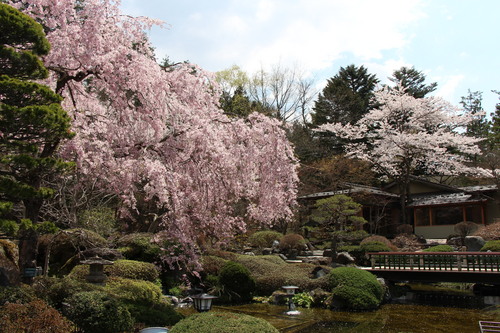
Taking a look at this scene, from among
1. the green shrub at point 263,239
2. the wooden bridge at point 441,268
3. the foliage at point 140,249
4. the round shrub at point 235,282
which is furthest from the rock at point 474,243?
the foliage at point 140,249

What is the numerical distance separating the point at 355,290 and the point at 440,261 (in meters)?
4.26

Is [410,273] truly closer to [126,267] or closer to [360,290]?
[360,290]

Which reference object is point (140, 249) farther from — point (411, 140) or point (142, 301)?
point (411, 140)

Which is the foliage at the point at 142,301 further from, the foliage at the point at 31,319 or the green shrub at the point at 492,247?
the green shrub at the point at 492,247

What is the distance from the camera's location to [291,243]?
70.2ft

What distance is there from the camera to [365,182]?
29.3 m

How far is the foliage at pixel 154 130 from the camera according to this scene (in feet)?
25.1

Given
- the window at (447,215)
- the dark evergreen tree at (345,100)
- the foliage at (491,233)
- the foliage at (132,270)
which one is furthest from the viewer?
the dark evergreen tree at (345,100)

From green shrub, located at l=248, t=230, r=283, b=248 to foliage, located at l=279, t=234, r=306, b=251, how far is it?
42.1 inches

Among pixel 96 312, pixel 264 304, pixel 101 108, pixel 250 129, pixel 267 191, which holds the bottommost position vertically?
pixel 264 304

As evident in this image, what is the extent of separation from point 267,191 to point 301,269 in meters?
7.78

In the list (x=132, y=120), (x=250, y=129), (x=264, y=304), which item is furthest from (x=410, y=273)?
(x=132, y=120)

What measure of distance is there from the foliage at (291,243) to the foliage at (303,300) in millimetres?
7446

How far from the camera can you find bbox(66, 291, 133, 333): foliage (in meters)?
7.19
